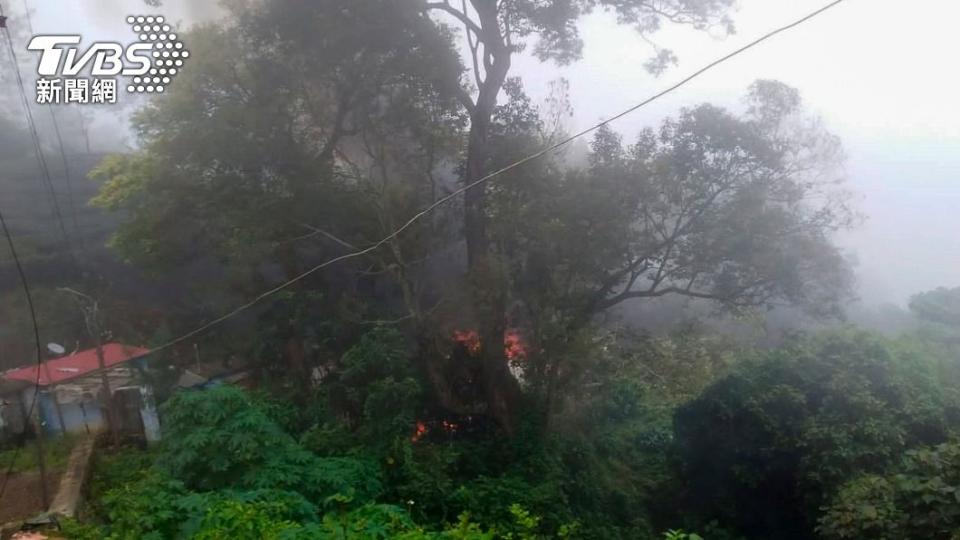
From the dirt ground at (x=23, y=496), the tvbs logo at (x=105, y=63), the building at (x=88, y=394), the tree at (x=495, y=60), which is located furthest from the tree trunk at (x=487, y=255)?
the dirt ground at (x=23, y=496)

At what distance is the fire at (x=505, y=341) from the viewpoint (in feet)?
33.6

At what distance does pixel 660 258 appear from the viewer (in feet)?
32.4

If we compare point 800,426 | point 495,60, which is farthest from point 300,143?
point 800,426

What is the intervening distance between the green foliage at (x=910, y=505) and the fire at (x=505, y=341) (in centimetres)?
434

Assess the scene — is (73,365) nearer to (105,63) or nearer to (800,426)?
(105,63)

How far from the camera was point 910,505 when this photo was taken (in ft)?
20.4

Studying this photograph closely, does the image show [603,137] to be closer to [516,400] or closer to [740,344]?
[516,400]

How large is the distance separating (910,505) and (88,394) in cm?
1003

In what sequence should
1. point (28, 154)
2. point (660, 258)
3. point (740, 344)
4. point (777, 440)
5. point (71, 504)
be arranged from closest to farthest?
1. point (71, 504)
2. point (777, 440)
3. point (660, 258)
4. point (740, 344)
5. point (28, 154)

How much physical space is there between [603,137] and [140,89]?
5.96 meters

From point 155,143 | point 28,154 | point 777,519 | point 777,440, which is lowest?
point 777,519

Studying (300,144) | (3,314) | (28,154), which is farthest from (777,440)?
(28,154)

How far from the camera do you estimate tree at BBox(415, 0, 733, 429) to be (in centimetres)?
979

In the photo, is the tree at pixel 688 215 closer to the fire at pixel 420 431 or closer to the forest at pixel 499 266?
the forest at pixel 499 266
